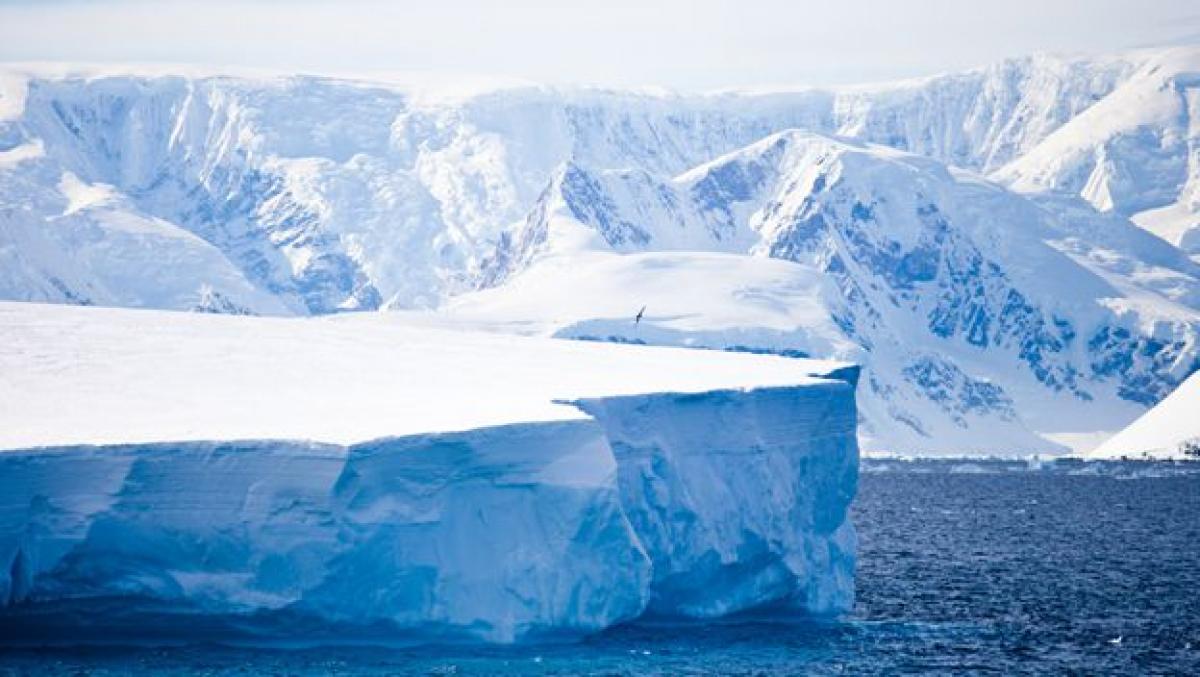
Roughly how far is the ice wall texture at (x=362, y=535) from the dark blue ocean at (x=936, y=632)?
862 millimetres

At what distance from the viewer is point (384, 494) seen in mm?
48531

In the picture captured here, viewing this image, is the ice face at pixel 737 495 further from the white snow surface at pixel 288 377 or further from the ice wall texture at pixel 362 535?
the white snow surface at pixel 288 377

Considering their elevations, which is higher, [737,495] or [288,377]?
[288,377]

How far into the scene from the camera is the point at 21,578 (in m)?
46.4

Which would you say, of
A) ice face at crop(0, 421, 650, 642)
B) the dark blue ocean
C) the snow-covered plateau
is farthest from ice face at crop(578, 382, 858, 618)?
ice face at crop(0, 421, 650, 642)

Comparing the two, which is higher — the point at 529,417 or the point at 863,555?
the point at 529,417

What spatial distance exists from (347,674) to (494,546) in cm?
486

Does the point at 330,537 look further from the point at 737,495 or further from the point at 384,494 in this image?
the point at 737,495

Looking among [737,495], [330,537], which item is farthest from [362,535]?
[737,495]

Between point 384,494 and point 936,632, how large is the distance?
16.2 m

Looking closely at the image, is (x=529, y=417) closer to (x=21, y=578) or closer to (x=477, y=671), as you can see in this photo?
(x=477, y=671)

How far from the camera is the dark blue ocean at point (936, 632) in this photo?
48.0 m

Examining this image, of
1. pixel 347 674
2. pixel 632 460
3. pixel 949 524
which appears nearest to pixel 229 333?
pixel 632 460

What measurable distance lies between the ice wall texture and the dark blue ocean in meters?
0.86
